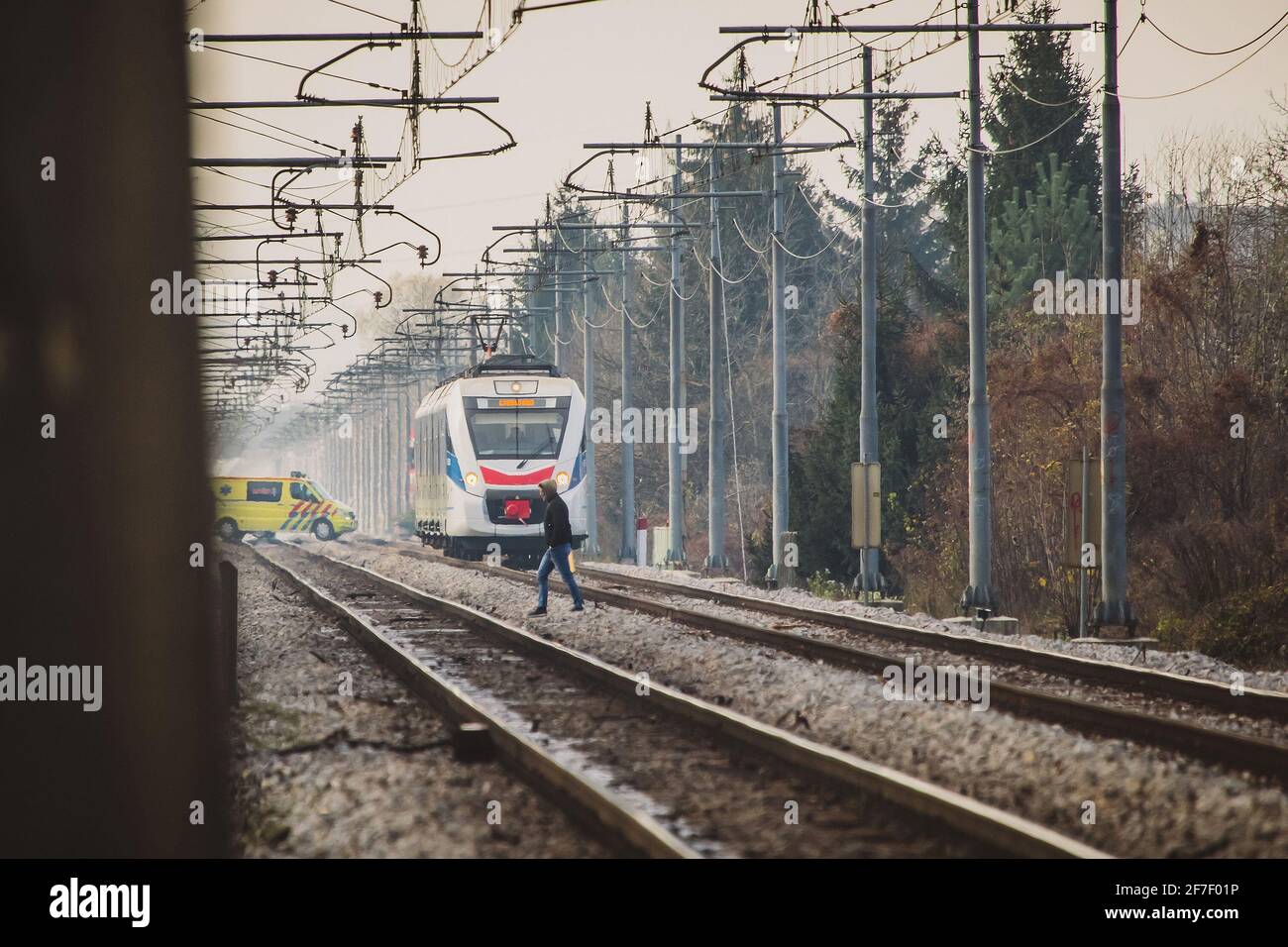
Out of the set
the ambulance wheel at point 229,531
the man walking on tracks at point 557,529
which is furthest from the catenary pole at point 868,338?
the ambulance wheel at point 229,531

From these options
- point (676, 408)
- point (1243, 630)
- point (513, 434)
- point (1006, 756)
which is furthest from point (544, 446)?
point (1006, 756)

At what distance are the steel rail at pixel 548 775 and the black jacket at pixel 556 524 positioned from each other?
13.0 ft

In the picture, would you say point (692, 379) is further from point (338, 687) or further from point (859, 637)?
point (338, 687)

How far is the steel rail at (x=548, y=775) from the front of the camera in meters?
8.16

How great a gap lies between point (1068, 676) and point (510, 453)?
1837 centimetres

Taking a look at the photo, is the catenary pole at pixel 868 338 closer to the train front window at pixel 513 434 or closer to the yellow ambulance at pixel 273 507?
the train front window at pixel 513 434

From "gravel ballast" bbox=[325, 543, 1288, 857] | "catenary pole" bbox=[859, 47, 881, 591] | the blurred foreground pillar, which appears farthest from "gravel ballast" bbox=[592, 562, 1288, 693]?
the blurred foreground pillar

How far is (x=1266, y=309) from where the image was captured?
24781mm

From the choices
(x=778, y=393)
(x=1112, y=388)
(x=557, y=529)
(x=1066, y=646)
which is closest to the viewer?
(x=1066, y=646)

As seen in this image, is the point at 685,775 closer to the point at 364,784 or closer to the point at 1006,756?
the point at 364,784

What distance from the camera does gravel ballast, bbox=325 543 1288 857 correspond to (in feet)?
29.0

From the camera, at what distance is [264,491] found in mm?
63000
